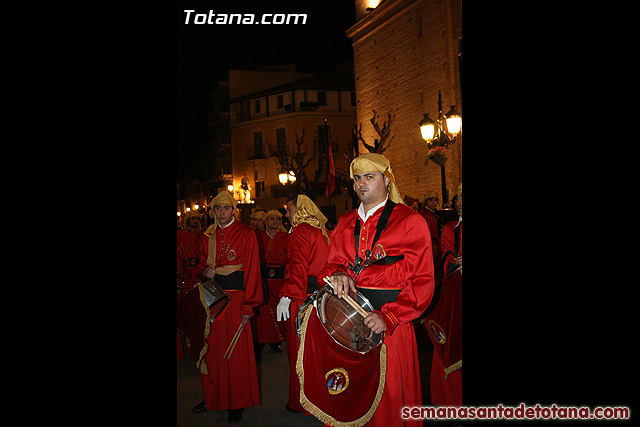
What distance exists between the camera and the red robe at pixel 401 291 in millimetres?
3209

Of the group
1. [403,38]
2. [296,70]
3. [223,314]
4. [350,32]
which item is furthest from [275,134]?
[223,314]

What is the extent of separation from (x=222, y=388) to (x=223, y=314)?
80 centimetres

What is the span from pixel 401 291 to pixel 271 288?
627 centimetres

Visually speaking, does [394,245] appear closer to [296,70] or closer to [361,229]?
[361,229]

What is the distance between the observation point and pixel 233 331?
17.6ft

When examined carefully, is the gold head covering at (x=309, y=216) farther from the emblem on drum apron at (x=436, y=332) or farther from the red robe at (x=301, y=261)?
the emblem on drum apron at (x=436, y=332)

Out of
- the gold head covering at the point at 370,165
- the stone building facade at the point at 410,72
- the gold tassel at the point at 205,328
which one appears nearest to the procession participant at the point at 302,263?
the gold tassel at the point at 205,328

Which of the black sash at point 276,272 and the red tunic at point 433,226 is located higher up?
the red tunic at point 433,226

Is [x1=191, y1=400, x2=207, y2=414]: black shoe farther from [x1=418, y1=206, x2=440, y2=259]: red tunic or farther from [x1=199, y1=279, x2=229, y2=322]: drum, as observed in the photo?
[x1=418, y1=206, x2=440, y2=259]: red tunic

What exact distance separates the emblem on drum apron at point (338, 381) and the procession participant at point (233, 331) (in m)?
2.19

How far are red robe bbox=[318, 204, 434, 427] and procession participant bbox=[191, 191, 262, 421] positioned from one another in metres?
2.15

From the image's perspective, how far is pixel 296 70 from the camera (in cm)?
5319

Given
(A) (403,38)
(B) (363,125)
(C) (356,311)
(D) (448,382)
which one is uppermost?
(A) (403,38)

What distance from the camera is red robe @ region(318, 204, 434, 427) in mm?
3209
